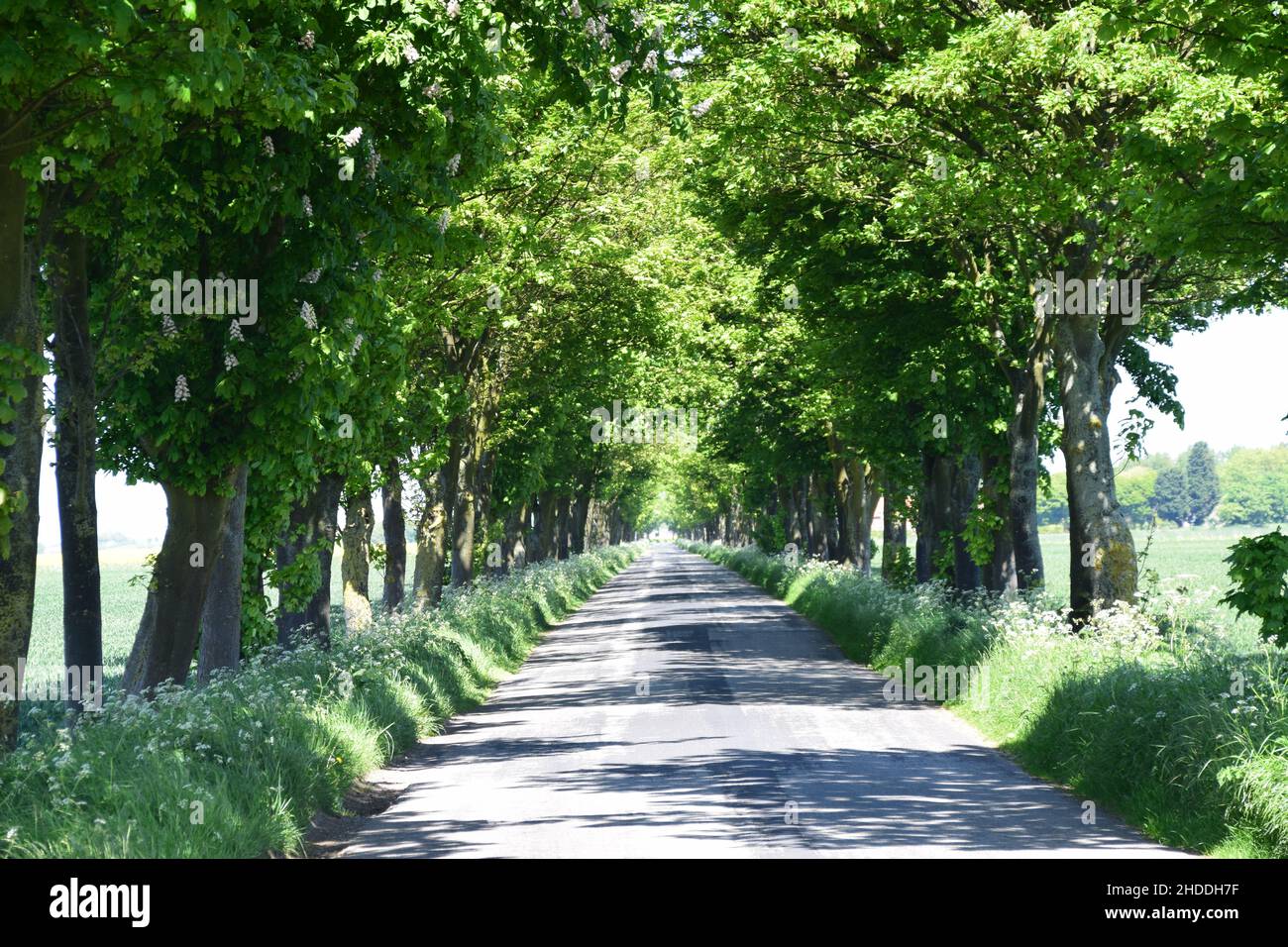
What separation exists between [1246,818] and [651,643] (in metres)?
19.8

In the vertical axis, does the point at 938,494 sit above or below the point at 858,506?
above

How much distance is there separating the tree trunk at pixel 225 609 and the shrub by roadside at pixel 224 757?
0.65m

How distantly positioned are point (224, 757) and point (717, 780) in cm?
424

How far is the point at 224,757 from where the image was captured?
10.3 meters

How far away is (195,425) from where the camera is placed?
485 inches

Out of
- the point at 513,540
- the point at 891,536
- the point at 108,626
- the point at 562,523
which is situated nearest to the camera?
the point at 891,536

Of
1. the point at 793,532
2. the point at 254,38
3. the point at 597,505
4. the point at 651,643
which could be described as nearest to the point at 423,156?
the point at 254,38

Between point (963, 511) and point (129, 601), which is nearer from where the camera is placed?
point (963, 511)

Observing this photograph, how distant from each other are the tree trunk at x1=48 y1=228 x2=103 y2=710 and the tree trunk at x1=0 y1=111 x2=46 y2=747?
133 inches

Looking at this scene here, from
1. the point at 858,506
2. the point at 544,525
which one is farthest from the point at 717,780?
the point at 544,525

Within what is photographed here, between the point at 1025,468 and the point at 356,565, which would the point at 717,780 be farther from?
the point at 356,565

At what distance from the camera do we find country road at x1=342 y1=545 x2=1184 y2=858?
927 cm

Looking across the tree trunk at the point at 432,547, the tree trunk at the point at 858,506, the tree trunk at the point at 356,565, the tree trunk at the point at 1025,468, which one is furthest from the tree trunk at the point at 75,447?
the tree trunk at the point at 858,506

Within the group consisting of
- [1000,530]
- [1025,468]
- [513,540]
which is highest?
[1025,468]
